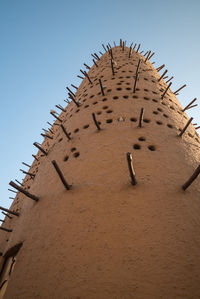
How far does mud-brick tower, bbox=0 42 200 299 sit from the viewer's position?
2.74 m

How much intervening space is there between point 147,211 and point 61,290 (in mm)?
1668

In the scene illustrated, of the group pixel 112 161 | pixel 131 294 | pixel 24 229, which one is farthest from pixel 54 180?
pixel 131 294

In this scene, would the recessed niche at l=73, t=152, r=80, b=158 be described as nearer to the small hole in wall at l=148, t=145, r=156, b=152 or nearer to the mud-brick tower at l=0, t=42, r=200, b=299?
the mud-brick tower at l=0, t=42, r=200, b=299

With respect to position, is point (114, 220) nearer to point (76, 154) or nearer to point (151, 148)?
point (151, 148)

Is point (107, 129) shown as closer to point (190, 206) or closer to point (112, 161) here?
point (112, 161)

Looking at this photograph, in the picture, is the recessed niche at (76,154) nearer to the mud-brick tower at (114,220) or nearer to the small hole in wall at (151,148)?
the mud-brick tower at (114,220)

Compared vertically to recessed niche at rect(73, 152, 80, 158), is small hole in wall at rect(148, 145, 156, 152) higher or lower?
higher

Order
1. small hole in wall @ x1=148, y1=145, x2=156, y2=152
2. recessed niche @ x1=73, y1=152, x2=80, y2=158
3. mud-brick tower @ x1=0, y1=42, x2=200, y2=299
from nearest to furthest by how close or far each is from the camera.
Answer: mud-brick tower @ x1=0, y1=42, x2=200, y2=299 → small hole in wall @ x1=148, y1=145, x2=156, y2=152 → recessed niche @ x1=73, y1=152, x2=80, y2=158

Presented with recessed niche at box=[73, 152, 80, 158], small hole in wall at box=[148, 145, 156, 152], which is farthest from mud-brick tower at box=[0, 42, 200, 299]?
recessed niche at box=[73, 152, 80, 158]

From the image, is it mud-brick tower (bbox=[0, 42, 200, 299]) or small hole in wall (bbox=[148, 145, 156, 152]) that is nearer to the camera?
mud-brick tower (bbox=[0, 42, 200, 299])

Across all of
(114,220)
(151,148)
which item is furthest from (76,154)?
(114,220)

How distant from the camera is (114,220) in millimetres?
3273

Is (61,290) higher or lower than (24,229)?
lower

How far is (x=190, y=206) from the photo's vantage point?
11.4ft
